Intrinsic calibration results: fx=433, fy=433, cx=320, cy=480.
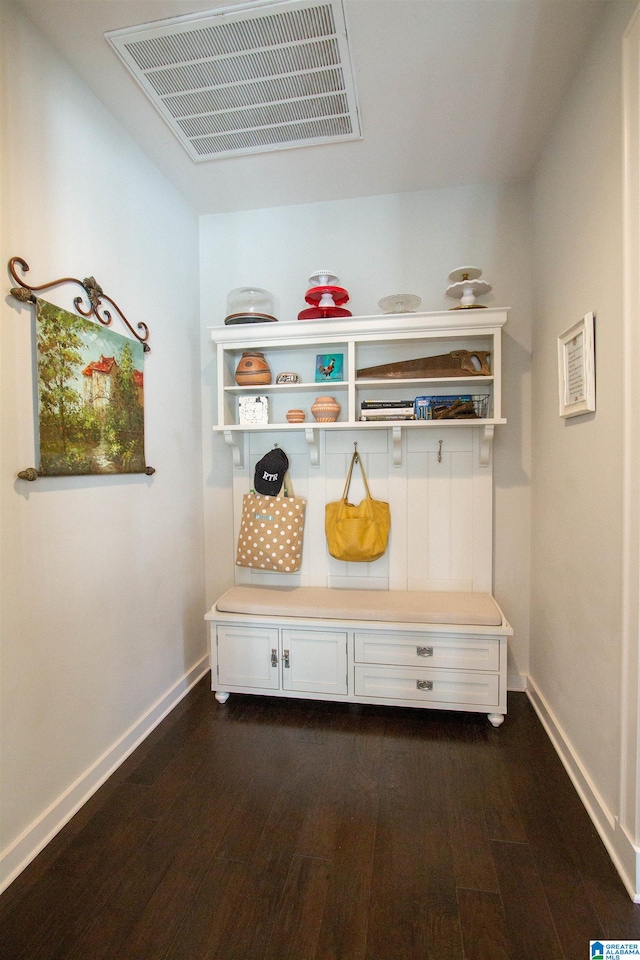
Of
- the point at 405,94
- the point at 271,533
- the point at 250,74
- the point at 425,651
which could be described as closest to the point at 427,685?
the point at 425,651

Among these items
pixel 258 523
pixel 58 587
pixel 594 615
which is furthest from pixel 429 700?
pixel 58 587

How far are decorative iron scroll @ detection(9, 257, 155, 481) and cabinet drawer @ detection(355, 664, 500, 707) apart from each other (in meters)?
1.46

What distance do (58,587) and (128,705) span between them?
2.34 feet

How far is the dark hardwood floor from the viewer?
1137 millimetres

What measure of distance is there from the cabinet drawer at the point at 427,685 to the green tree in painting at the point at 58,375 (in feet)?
5.44

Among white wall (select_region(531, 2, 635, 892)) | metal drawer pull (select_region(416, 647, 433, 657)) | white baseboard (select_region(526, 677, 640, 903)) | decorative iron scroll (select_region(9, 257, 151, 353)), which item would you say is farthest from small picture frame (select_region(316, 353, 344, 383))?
white baseboard (select_region(526, 677, 640, 903))

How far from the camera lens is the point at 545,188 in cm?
204

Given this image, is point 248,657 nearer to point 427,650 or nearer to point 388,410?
point 427,650

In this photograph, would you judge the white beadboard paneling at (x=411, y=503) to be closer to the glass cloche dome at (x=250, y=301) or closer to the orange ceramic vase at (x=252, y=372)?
the orange ceramic vase at (x=252, y=372)

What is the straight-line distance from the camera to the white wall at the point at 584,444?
1387 millimetres

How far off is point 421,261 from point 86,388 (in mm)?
1827

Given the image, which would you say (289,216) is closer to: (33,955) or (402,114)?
(402,114)

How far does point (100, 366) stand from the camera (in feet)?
5.67

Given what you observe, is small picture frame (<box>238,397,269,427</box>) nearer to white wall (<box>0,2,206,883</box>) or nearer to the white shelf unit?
the white shelf unit
